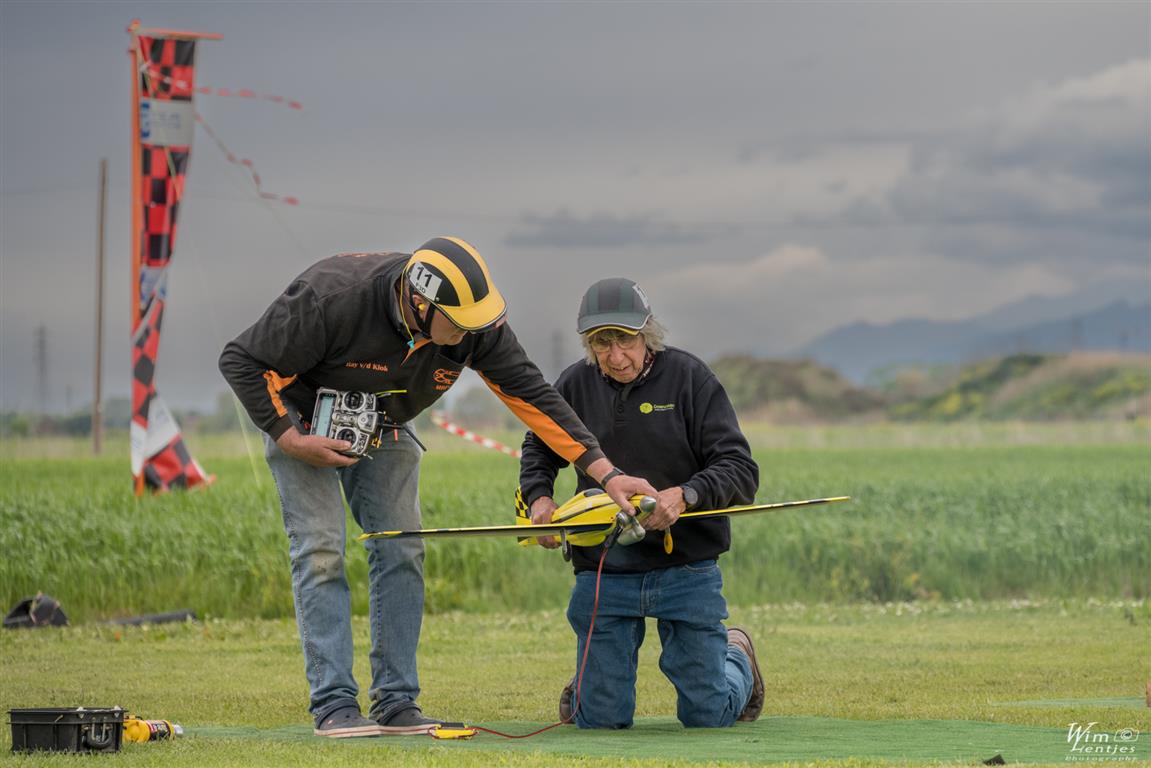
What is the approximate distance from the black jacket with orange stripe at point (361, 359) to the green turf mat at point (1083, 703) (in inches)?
108

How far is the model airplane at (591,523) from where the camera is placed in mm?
6562

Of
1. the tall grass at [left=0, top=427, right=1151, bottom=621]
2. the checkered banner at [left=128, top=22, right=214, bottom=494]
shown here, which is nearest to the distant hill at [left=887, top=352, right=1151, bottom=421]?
the tall grass at [left=0, top=427, right=1151, bottom=621]

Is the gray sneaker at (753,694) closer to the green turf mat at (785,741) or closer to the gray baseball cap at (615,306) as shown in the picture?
the green turf mat at (785,741)

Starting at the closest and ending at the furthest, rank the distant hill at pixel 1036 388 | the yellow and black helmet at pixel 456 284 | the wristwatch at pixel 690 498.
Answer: the yellow and black helmet at pixel 456 284
the wristwatch at pixel 690 498
the distant hill at pixel 1036 388

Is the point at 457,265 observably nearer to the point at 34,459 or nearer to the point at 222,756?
the point at 222,756

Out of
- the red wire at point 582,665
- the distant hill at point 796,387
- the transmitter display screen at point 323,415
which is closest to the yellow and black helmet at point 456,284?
the transmitter display screen at point 323,415

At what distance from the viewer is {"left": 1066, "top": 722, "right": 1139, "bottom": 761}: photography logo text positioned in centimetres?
580

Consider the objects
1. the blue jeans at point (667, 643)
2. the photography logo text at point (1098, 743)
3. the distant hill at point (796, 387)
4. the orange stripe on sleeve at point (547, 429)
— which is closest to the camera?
the photography logo text at point (1098, 743)

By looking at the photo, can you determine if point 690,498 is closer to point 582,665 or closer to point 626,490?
point 626,490

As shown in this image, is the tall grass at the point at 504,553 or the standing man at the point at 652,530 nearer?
the standing man at the point at 652,530

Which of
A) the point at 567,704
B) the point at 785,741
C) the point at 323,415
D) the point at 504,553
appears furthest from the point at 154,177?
the point at 785,741

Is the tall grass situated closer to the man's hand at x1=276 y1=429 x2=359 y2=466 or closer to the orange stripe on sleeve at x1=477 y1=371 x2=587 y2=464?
the orange stripe on sleeve at x1=477 y1=371 x2=587 y2=464

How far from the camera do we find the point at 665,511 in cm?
669

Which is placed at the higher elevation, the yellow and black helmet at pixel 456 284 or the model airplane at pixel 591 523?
the yellow and black helmet at pixel 456 284
